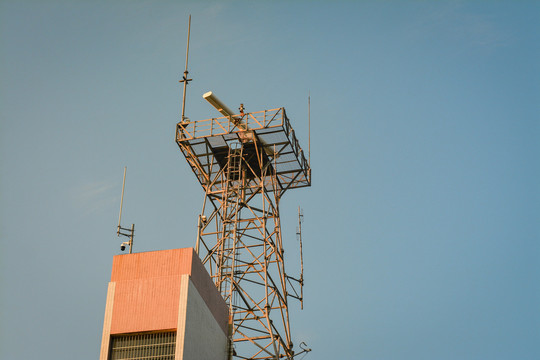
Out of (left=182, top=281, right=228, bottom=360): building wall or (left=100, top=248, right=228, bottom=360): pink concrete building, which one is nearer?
(left=100, top=248, right=228, bottom=360): pink concrete building

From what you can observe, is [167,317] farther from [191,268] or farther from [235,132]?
[235,132]

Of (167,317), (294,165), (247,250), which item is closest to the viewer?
(167,317)

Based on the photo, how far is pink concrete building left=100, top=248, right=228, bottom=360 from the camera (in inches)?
1844

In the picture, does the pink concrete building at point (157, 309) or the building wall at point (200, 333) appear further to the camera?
the building wall at point (200, 333)

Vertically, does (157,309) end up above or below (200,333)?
above

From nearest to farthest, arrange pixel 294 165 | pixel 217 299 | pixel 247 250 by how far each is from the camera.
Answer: pixel 217 299
pixel 247 250
pixel 294 165

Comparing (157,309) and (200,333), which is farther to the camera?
(200,333)

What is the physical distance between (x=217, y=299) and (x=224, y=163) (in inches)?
493

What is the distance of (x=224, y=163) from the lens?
62875 millimetres

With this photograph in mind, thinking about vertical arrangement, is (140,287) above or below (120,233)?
below

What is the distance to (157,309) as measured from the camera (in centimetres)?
4762

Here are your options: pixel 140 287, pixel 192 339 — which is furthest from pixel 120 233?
pixel 192 339

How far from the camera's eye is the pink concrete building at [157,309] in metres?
46.8

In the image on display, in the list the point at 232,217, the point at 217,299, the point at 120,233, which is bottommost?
the point at 217,299
